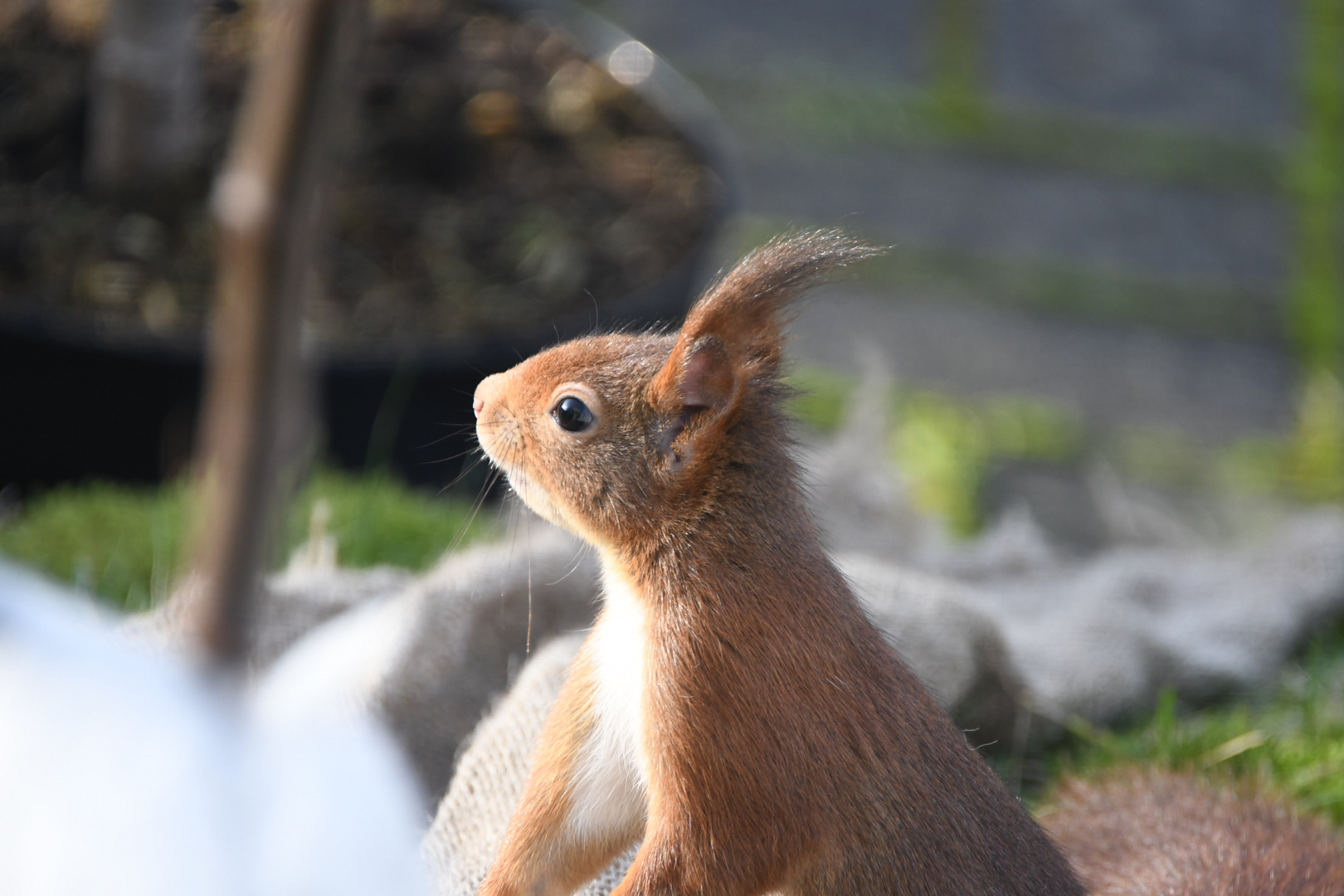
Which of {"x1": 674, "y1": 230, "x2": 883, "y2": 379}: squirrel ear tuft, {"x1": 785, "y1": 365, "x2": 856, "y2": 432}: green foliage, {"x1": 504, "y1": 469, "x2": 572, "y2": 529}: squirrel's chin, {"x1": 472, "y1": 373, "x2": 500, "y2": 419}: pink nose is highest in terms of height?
{"x1": 674, "y1": 230, "x2": 883, "y2": 379}: squirrel ear tuft

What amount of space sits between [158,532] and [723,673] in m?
1.43

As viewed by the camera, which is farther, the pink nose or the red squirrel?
the pink nose

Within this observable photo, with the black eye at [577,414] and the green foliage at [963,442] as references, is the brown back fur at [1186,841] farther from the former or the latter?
the green foliage at [963,442]


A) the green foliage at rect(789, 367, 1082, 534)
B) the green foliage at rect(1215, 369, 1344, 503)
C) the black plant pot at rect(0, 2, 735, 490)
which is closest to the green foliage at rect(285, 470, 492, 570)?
the black plant pot at rect(0, 2, 735, 490)

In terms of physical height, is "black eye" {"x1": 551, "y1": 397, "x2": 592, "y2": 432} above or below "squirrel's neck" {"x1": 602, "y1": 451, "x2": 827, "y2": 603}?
above

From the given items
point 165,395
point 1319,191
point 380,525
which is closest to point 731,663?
point 380,525

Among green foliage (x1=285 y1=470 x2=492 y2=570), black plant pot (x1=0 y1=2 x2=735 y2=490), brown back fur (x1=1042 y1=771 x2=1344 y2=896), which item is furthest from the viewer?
black plant pot (x1=0 y1=2 x2=735 y2=490)

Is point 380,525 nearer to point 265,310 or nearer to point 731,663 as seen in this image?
point 731,663

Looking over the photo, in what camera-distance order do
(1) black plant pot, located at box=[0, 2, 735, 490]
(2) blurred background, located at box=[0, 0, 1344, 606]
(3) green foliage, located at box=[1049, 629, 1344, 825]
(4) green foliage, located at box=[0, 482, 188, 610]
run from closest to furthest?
(3) green foliage, located at box=[1049, 629, 1344, 825]
(4) green foliage, located at box=[0, 482, 188, 610]
(1) black plant pot, located at box=[0, 2, 735, 490]
(2) blurred background, located at box=[0, 0, 1344, 606]

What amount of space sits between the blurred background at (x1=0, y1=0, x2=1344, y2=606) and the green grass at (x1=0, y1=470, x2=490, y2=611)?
0.02m

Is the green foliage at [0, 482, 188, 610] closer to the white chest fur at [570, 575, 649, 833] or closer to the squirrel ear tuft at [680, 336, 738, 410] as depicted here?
the white chest fur at [570, 575, 649, 833]

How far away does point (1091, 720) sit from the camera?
2121 mm

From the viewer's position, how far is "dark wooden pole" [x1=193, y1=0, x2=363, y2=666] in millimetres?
648

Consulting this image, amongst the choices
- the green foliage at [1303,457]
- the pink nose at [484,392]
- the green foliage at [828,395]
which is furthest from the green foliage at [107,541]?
the green foliage at [1303,457]
